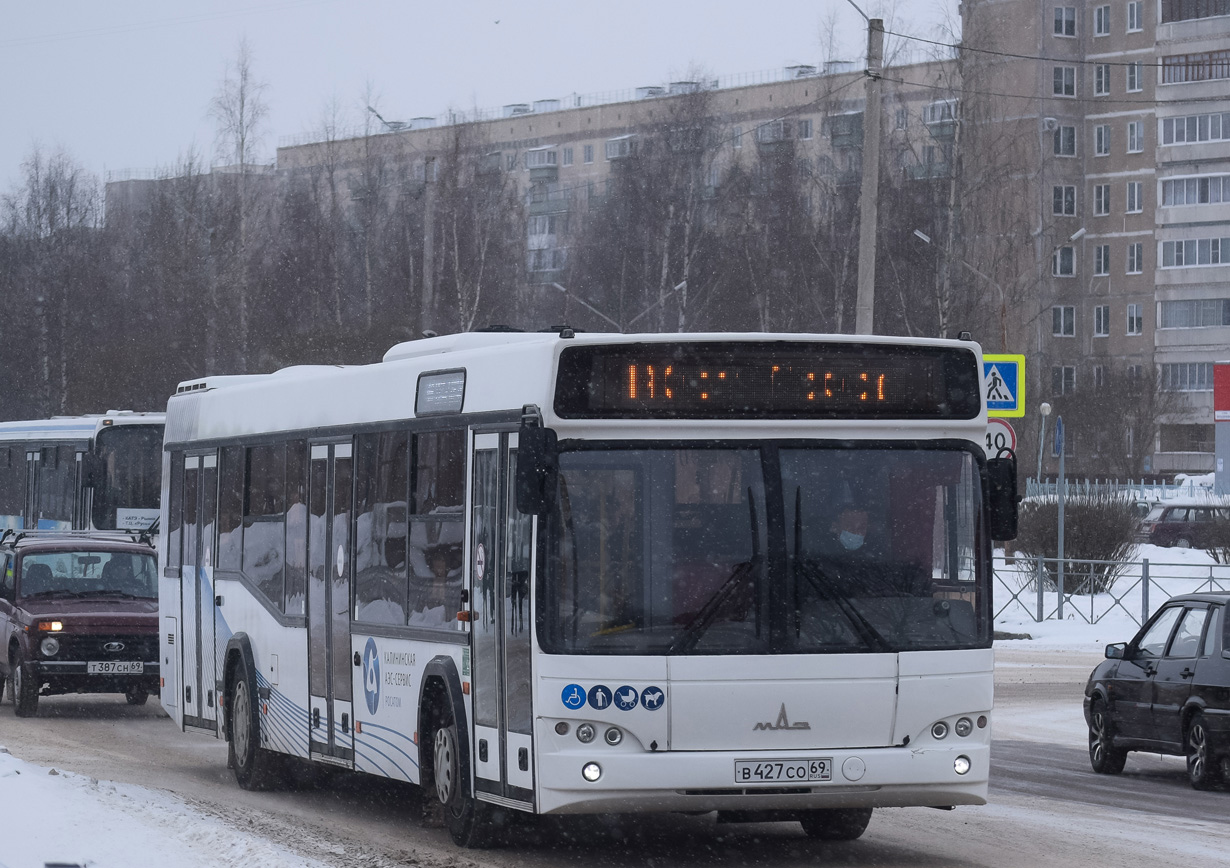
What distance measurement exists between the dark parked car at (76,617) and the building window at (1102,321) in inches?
2876

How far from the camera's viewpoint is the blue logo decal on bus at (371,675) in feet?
36.2

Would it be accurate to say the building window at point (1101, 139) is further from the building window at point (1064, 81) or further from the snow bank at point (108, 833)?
the snow bank at point (108, 833)

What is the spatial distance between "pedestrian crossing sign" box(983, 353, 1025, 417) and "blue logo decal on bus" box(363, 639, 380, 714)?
9162mm

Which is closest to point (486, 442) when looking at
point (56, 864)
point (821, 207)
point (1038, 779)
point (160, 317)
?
point (56, 864)

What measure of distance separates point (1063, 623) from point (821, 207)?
A: 38.0m

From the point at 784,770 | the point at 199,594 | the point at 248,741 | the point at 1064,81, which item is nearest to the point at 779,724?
the point at 784,770

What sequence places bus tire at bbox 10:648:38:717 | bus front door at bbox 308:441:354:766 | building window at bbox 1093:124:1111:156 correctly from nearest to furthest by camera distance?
bus front door at bbox 308:441:354:766 → bus tire at bbox 10:648:38:717 → building window at bbox 1093:124:1111:156

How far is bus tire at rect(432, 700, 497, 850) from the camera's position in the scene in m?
9.76

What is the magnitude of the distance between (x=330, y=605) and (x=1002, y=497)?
14.8 feet

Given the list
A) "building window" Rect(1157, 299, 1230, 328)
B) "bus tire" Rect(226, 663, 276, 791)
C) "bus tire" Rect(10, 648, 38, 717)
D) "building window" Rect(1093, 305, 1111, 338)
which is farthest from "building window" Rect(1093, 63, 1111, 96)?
"bus tire" Rect(226, 663, 276, 791)

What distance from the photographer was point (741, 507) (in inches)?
353

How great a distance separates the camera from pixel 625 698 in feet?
28.5

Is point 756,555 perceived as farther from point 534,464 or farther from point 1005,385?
point 1005,385

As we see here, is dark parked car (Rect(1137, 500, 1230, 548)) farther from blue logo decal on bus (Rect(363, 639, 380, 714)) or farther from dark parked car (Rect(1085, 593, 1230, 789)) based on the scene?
blue logo decal on bus (Rect(363, 639, 380, 714))
